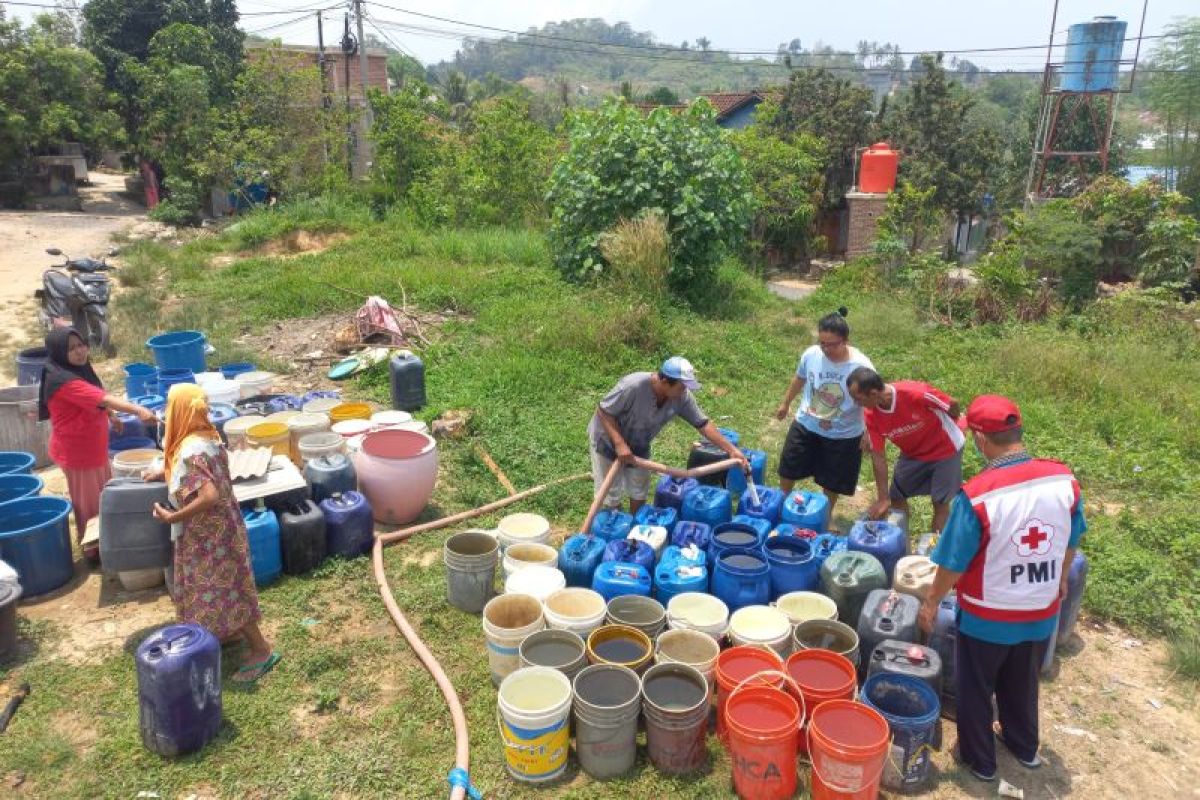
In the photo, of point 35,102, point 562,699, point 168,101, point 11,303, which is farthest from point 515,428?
point 35,102

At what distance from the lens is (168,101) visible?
69.2 ft

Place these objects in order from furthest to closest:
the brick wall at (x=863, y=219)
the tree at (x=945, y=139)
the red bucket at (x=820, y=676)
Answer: the tree at (x=945, y=139) < the brick wall at (x=863, y=219) < the red bucket at (x=820, y=676)

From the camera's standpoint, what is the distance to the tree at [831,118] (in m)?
22.5

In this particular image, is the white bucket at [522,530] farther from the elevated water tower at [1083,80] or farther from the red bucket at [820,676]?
the elevated water tower at [1083,80]

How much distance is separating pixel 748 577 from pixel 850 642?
0.62 meters

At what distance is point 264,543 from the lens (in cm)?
475

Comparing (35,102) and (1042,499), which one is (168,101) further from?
(1042,499)

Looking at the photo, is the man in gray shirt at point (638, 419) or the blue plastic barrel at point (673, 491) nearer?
the man in gray shirt at point (638, 419)

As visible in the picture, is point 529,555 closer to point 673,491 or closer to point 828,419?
point 673,491

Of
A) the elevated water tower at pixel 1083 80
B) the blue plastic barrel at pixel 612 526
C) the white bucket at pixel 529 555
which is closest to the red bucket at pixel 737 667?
the blue plastic barrel at pixel 612 526

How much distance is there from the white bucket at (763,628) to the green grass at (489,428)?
0.65 meters

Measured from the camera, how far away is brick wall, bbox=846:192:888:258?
17.2 m

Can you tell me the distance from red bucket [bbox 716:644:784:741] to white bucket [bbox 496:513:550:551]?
1544 mm

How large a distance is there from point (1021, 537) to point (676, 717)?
1665mm
